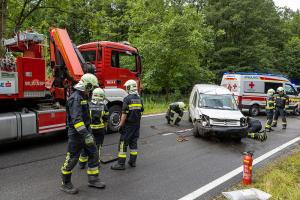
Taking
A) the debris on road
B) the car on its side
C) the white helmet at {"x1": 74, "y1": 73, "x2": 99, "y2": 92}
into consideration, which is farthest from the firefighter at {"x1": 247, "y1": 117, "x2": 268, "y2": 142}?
the white helmet at {"x1": 74, "y1": 73, "x2": 99, "y2": 92}

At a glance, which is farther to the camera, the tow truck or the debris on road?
the tow truck

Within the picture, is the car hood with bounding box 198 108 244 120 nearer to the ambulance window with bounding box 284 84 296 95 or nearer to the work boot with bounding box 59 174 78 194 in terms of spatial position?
the work boot with bounding box 59 174 78 194

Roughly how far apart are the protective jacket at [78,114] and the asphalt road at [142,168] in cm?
114

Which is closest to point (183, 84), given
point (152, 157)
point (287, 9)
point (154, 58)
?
point (154, 58)

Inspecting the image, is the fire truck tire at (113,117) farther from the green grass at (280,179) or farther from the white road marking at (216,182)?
the green grass at (280,179)

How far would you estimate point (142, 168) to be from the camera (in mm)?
6926

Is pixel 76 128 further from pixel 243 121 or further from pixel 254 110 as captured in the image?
pixel 254 110

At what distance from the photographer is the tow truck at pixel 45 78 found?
25.8 ft

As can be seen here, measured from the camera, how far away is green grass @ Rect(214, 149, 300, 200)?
5.45m

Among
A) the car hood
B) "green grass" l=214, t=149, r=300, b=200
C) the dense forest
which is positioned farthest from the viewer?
the dense forest

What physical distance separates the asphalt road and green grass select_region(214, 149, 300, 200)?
17.3 inches

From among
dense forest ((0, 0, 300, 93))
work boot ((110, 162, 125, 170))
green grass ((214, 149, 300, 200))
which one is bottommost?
green grass ((214, 149, 300, 200))

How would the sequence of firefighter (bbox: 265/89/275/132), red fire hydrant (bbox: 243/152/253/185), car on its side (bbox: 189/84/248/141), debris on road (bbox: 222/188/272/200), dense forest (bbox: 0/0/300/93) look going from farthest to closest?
1. dense forest (bbox: 0/0/300/93)
2. firefighter (bbox: 265/89/275/132)
3. car on its side (bbox: 189/84/248/141)
4. red fire hydrant (bbox: 243/152/253/185)
5. debris on road (bbox: 222/188/272/200)

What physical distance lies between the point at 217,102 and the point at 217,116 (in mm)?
1338
